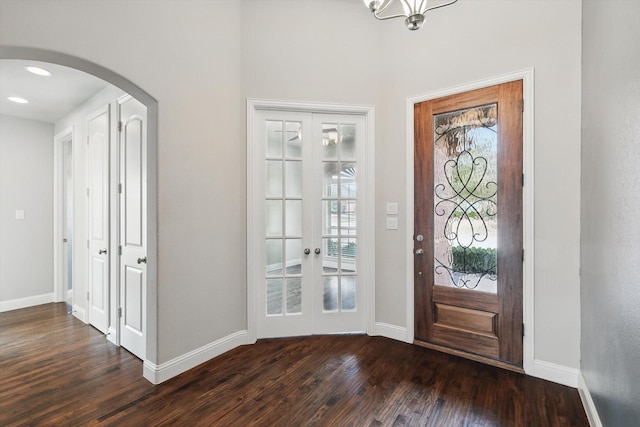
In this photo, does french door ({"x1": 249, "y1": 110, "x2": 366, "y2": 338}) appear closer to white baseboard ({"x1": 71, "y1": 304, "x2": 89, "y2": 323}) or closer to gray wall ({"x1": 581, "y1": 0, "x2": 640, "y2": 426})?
gray wall ({"x1": 581, "y1": 0, "x2": 640, "y2": 426})

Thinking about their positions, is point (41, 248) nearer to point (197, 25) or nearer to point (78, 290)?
point (78, 290)

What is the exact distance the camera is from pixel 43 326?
11.4ft

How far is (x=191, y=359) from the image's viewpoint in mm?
2459

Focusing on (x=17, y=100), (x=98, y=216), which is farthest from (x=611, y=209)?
(x=17, y=100)

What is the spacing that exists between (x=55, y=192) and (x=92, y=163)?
1.61 m

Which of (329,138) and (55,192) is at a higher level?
(329,138)

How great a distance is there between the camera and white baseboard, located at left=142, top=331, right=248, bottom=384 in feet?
7.41

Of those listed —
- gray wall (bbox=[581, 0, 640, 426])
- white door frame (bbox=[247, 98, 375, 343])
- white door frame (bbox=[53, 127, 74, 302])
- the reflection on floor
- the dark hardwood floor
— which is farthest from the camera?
white door frame (bbox=[53, 127, 74, 302])

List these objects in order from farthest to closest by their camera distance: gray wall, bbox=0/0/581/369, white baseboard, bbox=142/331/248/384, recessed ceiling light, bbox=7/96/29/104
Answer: recessed ceiling light, bbox=7/96/29/104 < white baseboard, bbox=142/331/248/384 < gray wall, bbox=0/0/581/369

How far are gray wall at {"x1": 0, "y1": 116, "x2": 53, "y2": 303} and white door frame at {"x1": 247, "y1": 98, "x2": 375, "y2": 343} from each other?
11.8 ft

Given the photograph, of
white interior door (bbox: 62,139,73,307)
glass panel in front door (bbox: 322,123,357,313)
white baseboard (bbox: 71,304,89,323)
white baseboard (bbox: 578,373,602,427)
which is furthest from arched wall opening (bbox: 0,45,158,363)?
white interior door (bbox: 62,139,73,307)

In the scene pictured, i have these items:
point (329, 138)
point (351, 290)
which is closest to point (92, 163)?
point (329, 138)

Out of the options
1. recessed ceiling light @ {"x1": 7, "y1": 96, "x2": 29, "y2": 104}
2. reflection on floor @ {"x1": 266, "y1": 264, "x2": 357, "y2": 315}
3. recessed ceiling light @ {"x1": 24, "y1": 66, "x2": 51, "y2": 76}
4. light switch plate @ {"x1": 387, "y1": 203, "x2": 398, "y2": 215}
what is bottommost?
reflection on floor @ {"x1": 266, "y1": 264, "x2": 357, "y2": 315}

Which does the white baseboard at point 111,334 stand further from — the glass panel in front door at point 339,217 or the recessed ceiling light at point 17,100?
the recessed ceiling light at point 17,100
